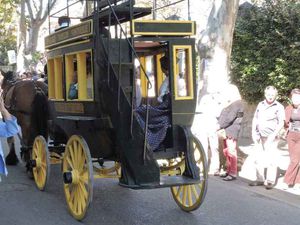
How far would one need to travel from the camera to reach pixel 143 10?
641 cm

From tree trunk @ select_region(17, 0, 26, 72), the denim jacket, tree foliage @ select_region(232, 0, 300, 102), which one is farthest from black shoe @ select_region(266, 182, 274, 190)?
tree trunk @ select_region(17, 0, 26, 72)

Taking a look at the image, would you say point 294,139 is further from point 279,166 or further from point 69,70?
point 69,70

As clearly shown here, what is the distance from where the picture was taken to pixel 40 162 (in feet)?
24.6

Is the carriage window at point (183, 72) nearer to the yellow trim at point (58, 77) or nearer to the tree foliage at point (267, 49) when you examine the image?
the yellow trim at point (58, 77)

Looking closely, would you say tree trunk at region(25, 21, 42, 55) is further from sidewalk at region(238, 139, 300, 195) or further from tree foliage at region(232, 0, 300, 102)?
sidewalk at region(238, 139, 300, 195)

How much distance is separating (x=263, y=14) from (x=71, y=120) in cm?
797

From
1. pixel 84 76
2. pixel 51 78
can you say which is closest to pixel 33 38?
pixel 51 78

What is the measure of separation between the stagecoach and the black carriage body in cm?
1

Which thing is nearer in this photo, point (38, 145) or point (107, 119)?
point (107, 119)

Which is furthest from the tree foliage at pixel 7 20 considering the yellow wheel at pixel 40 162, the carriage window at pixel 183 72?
the carriage window at pixel 183 72

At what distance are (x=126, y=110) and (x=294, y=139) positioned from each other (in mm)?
3303

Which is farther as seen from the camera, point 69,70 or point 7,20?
point 7,20

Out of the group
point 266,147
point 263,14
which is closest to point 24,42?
point 263,14

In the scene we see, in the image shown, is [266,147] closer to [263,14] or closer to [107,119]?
[107,119]
